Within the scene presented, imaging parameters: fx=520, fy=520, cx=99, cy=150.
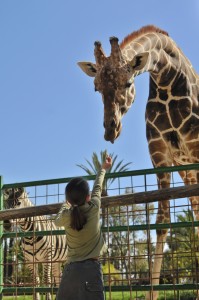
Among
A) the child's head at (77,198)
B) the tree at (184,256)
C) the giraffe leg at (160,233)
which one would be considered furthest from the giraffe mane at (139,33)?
the child's head at (77,198)

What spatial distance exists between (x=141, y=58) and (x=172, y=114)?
0.99 m

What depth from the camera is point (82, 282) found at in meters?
3.83

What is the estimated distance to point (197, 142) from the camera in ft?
22.4

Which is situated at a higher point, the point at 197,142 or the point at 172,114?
the point at 172,114

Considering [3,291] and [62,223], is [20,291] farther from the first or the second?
[62,223]

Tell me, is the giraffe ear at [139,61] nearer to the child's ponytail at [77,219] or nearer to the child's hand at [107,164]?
the child's hand at [107,164]

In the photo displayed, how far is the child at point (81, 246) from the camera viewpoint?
3.85 m

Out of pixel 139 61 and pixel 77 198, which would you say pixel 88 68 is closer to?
pixel 139 61

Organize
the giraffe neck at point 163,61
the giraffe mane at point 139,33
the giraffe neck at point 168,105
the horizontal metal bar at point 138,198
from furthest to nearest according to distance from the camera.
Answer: the giraffe mane at point 139,33, the giraffe neck at point 163,61, the giraffe neck at point 168,105, the horizontal metal bar at point 138,198

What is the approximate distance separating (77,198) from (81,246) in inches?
14.8

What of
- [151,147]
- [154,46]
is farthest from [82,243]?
[154,46]

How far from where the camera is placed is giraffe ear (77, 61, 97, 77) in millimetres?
6844

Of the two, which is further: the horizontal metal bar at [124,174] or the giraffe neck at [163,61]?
the giraffe neck at [163,61]

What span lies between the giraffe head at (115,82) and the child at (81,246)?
82.0 inches
